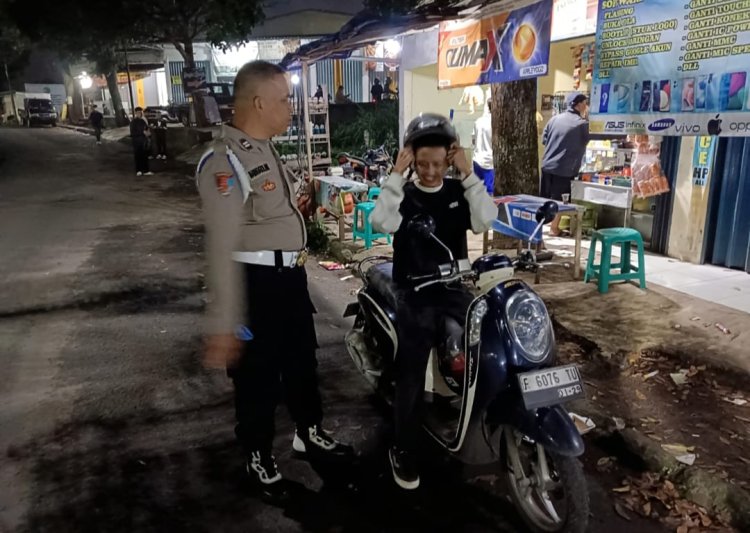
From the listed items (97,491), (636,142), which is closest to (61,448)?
(97,491)

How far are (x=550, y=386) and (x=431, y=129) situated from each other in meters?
1.39

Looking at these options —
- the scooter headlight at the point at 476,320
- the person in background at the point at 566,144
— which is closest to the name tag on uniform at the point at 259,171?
the scooter headlight at the point at 476,320

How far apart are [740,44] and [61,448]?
5.22 meters

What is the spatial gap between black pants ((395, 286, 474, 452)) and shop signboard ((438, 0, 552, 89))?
11.3 feet

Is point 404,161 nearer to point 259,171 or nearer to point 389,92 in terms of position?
point 259,171

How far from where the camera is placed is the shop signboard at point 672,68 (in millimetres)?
4227

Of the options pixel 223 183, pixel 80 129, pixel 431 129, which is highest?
pixel 431 129

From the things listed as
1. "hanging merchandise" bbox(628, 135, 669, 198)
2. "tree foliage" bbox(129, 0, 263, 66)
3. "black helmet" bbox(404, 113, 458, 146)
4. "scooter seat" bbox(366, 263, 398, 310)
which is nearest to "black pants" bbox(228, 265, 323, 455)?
"scooter seat" bbox(366, 263, 398, 310)

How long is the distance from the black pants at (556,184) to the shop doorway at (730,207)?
2.06m

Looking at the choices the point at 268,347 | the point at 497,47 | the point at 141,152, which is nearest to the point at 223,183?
the point at 268,347

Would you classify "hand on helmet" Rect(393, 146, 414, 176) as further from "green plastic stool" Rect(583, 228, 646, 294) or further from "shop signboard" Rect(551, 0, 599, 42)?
"shop signboard" Rect(551, 0, 599, 42)

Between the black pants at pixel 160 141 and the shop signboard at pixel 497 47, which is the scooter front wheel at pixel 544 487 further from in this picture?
the black pants at pixel 160 141

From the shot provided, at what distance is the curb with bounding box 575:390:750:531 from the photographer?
2.98 meters

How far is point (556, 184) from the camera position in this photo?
8.39 m
